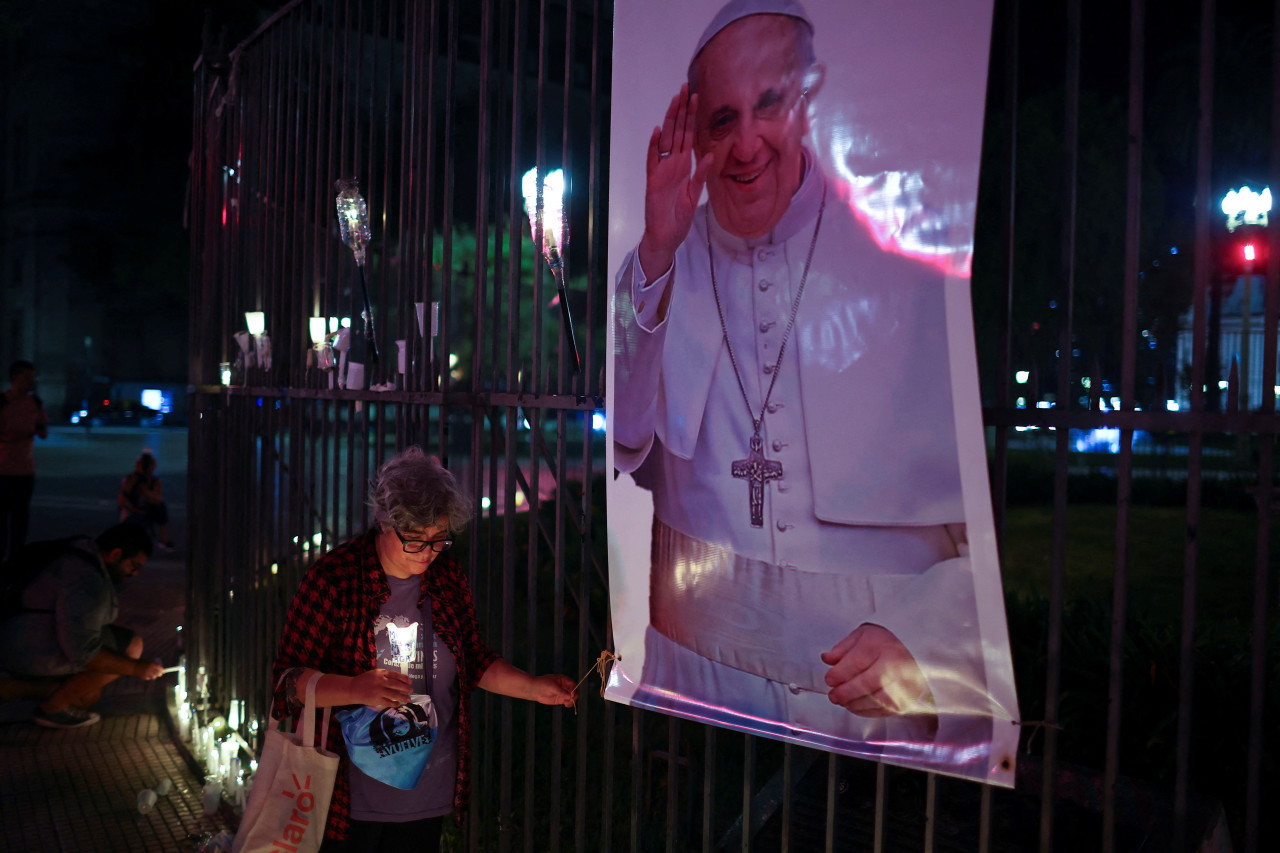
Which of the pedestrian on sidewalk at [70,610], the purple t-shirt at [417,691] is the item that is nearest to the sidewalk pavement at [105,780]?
the pedestrian on sidewalk at [70,610]

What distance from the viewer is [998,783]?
212 centimetres

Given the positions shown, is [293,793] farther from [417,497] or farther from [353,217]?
[353,217]

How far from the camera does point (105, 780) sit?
5.72 m

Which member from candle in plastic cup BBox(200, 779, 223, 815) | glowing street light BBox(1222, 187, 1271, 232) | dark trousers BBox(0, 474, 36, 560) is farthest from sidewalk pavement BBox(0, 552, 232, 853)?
glowing street light BBox(1222, 187, 1271, 232)

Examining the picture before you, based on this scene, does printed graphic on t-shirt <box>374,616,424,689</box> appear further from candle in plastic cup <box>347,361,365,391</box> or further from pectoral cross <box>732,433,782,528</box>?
candle in plastic cup <box>347,361,365,391</box>

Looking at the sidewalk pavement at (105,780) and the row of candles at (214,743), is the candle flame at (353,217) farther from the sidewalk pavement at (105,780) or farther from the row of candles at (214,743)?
the sidewalk pavement at (105,780)

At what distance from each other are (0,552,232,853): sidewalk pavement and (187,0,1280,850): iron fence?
59cm

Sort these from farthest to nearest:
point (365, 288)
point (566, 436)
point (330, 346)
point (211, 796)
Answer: point (211, 796) < point (330, 346) < point (365, 288) < point (566, 436)

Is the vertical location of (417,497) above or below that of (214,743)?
above

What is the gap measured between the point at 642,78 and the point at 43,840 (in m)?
4.82

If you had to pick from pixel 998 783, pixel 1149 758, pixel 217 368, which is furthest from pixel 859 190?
pixel 217 368

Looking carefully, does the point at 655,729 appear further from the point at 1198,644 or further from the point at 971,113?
the point at 971,113

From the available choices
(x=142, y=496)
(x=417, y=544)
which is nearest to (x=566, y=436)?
(x=417, y=544)

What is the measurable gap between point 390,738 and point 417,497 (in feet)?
2.51
